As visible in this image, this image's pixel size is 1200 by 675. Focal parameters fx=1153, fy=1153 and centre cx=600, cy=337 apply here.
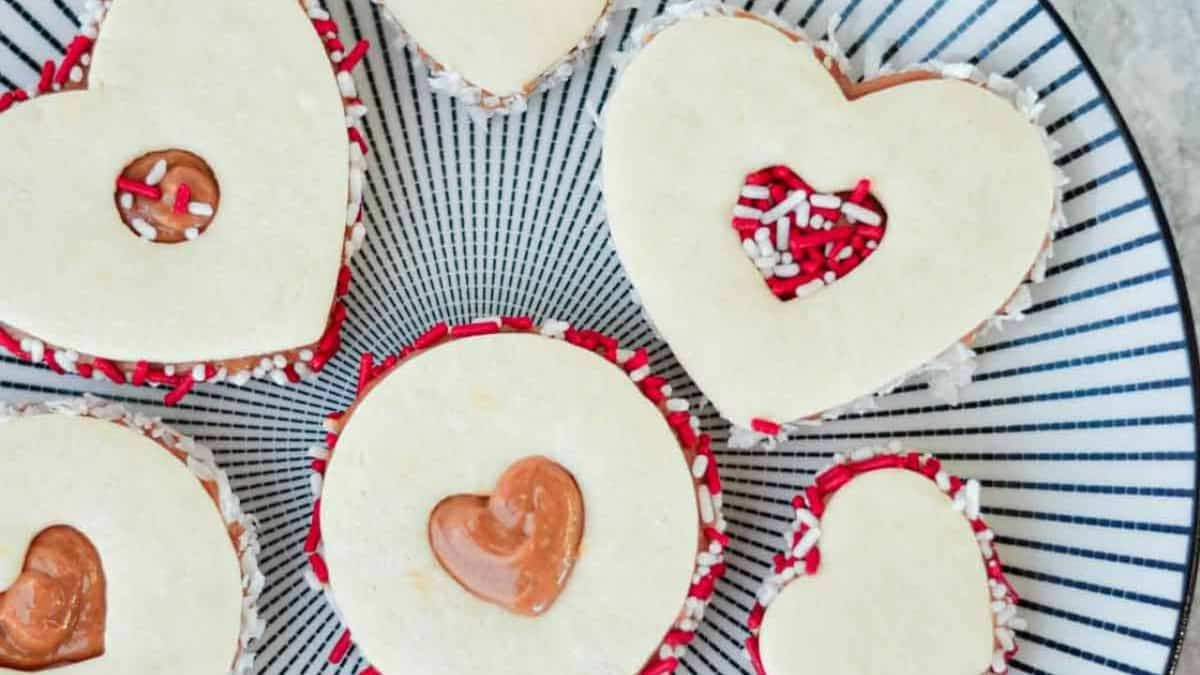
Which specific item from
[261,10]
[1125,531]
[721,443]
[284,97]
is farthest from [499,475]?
[1125,531]

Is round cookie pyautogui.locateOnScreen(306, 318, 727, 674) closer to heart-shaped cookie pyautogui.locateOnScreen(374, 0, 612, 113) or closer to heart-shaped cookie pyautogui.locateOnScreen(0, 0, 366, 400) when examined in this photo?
heart-shaped cookie pyautogui.locateOnScreen(0, 0, 366, 400)

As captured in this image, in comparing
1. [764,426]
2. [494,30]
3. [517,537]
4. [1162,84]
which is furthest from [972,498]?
[494,30]

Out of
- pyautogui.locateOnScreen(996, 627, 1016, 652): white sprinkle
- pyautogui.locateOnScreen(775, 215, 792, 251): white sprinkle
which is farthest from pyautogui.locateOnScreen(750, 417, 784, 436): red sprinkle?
pyautogui.locateOnScreen(996, 627, 1016, 652): white sprinkle

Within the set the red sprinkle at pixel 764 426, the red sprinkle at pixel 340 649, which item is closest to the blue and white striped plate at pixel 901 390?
the red sprinkle at pixel 340 649

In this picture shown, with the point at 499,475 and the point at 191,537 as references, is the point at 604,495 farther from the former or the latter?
the point at 191,537

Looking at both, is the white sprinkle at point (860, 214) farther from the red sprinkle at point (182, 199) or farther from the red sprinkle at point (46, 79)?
the red sprinkle at point (46, 79)

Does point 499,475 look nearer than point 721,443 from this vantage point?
Yes

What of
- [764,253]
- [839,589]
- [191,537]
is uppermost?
[764,253]
